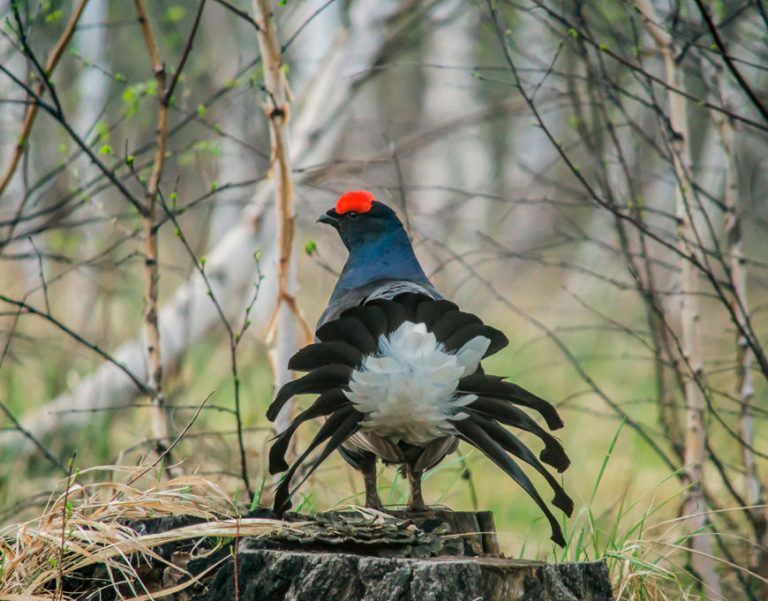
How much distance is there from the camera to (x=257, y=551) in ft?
7.75

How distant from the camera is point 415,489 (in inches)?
129

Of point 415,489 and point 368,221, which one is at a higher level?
point 368,221

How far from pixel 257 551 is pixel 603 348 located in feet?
27.4

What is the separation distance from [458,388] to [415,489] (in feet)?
1.97

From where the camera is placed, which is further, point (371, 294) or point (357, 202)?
point (357, 202)

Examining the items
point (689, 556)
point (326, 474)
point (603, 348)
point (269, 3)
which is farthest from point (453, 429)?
point (603, 348)

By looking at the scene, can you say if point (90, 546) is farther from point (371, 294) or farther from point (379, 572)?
point (371, 294)

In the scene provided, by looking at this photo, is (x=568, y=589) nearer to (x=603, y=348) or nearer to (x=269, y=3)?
(x=269, y=3)

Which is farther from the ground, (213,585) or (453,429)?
(453,429)

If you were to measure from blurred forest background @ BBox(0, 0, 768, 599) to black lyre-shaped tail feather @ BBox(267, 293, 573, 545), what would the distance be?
1.06 feet

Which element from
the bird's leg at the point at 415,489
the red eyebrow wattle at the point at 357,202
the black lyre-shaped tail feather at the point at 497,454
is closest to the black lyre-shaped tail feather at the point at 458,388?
the black lyre-shaped tail feather at the point at 497,454

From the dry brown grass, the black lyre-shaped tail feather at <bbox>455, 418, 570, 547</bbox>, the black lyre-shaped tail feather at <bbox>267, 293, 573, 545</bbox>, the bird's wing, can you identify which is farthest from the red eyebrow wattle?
the dry brown grass

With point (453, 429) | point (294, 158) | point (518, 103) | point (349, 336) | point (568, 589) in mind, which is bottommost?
point (568, 589)

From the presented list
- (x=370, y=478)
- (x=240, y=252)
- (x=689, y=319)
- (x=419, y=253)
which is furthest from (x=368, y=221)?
(x=419, y=253)
